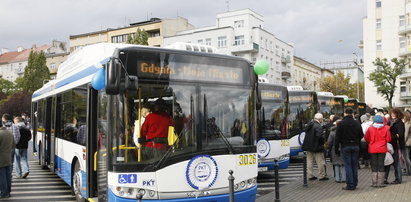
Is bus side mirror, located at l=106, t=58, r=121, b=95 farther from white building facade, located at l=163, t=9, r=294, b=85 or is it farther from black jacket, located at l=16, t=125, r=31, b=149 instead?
white building facade, located at l=163, t=9, r=294, b=85

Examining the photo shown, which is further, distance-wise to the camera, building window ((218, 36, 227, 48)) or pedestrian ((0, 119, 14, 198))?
building window ((218, 36, 227, 48))

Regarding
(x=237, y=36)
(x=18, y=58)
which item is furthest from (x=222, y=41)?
(x=18, y=58)

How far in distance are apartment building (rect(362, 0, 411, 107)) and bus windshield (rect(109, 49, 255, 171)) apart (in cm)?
5126

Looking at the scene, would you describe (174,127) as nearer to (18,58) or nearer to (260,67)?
(260,67)

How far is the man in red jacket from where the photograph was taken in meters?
6.43

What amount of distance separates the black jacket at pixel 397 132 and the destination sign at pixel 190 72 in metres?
5.90

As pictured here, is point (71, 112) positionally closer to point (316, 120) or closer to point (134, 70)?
point (134, 70)

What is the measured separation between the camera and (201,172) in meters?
6.78

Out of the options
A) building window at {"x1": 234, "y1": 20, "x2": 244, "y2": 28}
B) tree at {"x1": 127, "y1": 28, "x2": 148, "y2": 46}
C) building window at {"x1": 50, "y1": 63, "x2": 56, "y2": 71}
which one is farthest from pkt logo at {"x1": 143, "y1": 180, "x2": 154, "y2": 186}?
building window at {"x1": 50, "y1": 63, "x2": 56, "y2": 71}

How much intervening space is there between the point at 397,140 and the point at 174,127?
7.23 meters

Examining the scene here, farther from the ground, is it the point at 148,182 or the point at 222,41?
the point at 222,41

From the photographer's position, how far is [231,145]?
23.4ft

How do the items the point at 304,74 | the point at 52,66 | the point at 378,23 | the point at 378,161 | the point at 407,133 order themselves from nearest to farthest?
the point at 378,161, the point at 407,133, the point at 378,23, the point at 304,74, the point at 52,66

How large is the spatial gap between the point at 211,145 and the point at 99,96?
7.28 feet
